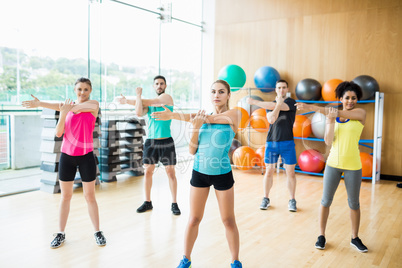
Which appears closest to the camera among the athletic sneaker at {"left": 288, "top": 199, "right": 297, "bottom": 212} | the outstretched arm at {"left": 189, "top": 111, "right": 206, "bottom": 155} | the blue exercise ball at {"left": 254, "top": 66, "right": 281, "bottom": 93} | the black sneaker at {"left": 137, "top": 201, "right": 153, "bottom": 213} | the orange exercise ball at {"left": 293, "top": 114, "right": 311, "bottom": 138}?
the outstretched arm at {"left": 189, "top": 111, "right": 206, "bottom": 155}

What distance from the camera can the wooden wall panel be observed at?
18.7 ft

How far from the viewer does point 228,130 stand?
89.5 inches

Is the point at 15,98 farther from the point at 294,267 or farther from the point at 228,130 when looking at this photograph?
the point at 294,267

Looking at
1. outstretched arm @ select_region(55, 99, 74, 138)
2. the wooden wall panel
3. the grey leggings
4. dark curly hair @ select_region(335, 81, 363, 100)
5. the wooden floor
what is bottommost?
the wooden floor

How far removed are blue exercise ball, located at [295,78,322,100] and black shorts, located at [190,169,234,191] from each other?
4.10 metres

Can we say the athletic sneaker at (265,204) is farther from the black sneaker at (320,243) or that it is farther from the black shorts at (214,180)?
the black shorts at (214,180)

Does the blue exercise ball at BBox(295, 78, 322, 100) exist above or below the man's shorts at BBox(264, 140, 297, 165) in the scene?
above

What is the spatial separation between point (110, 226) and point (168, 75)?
4202mm

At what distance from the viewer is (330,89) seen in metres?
5.70

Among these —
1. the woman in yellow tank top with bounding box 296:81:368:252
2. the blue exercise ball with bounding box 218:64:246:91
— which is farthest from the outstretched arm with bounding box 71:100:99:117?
the blue exercise ball with bounding box 218:64:246:91

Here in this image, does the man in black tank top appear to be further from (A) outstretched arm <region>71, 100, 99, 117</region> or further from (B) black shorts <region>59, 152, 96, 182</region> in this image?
(B) black shorts <region>59, 152, 96, 182</region>

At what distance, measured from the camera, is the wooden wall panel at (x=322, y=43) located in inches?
225

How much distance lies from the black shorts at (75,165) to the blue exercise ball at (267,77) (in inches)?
169

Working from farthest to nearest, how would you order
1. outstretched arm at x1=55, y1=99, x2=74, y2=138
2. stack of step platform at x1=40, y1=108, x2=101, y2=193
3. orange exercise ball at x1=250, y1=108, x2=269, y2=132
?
orange exercise ball at x1=250, y1=108, x2=269, y2=132 < stack of step platform at x1=40, y1=108, x2=101, y2=193 < outstretched arm at x1=55, y1=99, x2=74, y2=138
